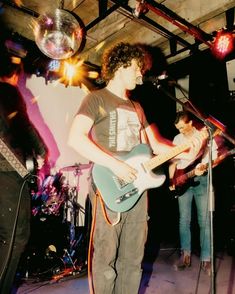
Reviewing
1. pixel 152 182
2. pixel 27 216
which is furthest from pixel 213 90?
pixel 27 216

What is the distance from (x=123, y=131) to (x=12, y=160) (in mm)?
933

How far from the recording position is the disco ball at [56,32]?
408 centimetres

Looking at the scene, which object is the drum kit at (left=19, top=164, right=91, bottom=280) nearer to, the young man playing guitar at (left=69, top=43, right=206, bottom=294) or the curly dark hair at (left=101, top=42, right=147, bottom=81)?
the young man playing guitar at (left=69, top=43, right=206, bottom=294)

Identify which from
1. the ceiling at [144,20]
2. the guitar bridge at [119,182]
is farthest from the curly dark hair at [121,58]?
the ceiling at [144,20]

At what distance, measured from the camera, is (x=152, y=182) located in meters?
2.20

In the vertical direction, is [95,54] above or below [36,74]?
above

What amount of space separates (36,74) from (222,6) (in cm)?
348

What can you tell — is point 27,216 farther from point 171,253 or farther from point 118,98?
point 171,253

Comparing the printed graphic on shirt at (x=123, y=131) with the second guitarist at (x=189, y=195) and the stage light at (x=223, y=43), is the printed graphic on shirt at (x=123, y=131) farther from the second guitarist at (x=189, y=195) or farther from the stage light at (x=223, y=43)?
the stage light at (x=223, y=43)

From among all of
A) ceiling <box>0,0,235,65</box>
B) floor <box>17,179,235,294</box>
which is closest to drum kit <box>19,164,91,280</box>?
floor <box>17,179,235,294</box>

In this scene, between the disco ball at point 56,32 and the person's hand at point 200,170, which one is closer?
the person's hand at point 200,170

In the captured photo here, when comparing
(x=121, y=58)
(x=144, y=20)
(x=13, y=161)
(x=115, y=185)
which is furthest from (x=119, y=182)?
(x=144, y=20)

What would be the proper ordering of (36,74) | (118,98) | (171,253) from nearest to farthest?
(118,98)
(171,253)
(36,74)

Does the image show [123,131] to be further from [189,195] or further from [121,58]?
[189,195]
